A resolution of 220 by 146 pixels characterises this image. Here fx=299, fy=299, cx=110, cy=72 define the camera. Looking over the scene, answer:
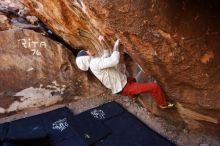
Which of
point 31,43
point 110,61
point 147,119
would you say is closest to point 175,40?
point 110,61

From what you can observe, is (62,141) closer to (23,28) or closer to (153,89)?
(153,89)

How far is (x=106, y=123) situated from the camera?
5.05 m

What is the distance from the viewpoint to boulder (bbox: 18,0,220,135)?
325 centimetres

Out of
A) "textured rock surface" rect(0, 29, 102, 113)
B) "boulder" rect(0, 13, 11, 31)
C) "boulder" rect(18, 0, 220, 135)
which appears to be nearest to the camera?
"boulder" rect(18, 0, 220, 135)

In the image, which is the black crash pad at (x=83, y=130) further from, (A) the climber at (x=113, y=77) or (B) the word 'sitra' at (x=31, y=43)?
(B) the word 'sitra' at (x=31, y=43)

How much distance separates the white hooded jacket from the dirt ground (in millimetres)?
767

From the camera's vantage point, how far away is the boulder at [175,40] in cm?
325

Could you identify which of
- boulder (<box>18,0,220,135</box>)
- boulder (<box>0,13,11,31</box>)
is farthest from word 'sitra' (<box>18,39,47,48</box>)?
boulder (<box>18,0,220,135</box>)

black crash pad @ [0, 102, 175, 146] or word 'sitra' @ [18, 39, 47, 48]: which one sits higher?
word 'sitra' @ [18, 39, 47, 48]

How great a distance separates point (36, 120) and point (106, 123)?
48.5 inches

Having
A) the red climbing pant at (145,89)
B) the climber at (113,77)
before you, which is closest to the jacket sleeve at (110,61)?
the climber at (113,77)

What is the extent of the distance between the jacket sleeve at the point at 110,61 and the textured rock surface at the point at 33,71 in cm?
128

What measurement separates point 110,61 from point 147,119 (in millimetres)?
1418

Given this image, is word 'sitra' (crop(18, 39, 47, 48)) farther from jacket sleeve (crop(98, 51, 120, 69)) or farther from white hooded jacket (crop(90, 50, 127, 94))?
jacket sleeve (crop(98, 51, 120, 69))
